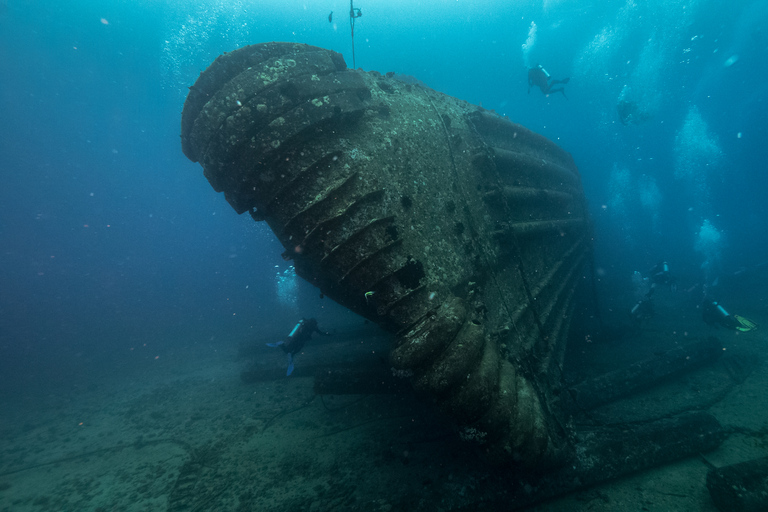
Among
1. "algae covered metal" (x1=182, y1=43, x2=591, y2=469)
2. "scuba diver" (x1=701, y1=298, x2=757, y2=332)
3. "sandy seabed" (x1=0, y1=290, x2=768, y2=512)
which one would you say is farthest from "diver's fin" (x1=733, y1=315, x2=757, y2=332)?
"algae covered metal" (x1=182, y1=43, x2=591, y2=469)

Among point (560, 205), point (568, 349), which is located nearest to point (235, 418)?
point (568, 349)

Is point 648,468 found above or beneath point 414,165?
beneath

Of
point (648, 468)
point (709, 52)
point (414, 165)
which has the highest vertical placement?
point (709, 52)

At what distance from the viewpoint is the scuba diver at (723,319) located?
789cm

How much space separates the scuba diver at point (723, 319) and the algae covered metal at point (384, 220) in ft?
26.2

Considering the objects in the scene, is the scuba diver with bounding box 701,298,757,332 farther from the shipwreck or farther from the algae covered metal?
the algae covered metal

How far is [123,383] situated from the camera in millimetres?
13172

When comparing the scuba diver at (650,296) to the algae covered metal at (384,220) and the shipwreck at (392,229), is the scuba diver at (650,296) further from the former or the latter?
the algae covered metal at (384,220)

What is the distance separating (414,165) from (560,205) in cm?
556

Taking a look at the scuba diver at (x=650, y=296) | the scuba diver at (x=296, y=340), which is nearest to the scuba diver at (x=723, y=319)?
the scuba diver at (x=650, y=296)

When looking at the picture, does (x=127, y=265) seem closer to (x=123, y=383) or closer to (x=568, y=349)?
(x=123, y=383)

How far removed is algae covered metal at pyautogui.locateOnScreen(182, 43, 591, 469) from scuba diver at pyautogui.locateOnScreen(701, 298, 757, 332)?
7973 mm

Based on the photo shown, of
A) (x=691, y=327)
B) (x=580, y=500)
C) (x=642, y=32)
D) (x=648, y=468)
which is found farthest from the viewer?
(x=642, y=32)

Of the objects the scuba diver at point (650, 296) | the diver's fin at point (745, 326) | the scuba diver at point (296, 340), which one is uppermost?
the scuba diver at point (296, 340)
